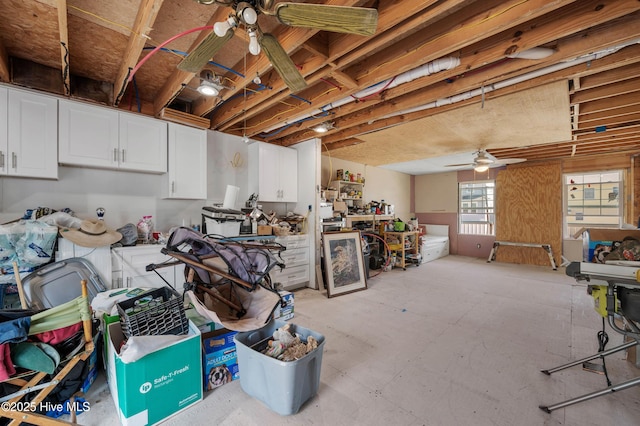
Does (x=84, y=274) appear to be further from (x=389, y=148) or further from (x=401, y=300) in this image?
(x=389, y=148)

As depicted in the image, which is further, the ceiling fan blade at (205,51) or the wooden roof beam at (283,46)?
the wooden roof beam at (283,46)

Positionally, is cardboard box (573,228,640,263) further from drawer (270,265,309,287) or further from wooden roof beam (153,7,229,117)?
wooden roof beam (153,7,229,117)

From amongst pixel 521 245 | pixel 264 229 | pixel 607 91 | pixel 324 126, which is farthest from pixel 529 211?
pixel 264 229

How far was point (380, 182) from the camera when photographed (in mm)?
7176

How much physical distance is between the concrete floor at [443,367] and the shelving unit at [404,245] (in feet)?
5.89

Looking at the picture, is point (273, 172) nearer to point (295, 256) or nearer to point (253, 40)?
point (295, 256)

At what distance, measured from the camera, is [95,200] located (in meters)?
2.98

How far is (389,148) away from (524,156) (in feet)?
11.6

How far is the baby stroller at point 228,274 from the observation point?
1798 mm

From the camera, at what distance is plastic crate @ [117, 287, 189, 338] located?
1653 mm

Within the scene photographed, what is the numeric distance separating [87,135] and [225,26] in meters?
2.41

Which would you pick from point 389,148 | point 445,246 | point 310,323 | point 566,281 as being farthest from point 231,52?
point 445,246

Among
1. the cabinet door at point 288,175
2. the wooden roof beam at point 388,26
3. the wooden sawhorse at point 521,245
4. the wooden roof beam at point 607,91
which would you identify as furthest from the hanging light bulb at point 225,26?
the wooden sawhorse at point 521,245

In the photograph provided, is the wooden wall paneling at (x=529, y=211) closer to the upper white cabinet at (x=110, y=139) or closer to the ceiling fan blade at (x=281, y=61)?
A: the ceiling fan blade at (x=281, y=61)
